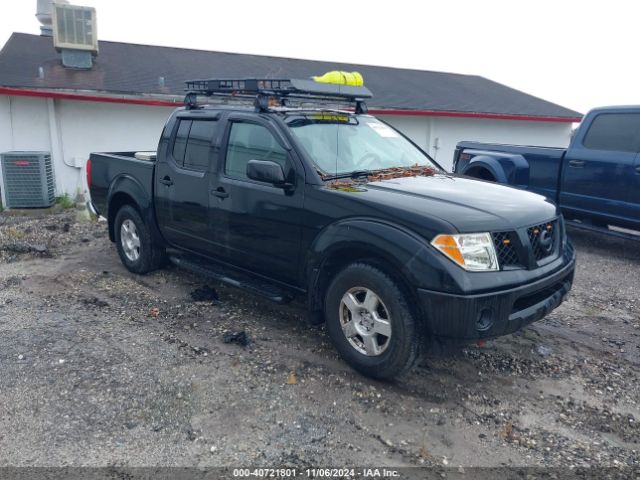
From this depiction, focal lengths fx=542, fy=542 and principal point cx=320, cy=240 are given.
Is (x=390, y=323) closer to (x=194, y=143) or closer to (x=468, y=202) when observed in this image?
(x=468, y=202)

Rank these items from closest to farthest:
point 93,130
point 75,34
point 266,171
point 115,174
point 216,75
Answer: point 266,171 < point 115,174 < point 93,130 < point 75,34 < point 216,75

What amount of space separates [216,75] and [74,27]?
3677 mm

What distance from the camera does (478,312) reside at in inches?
134

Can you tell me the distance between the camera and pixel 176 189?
17.8ft

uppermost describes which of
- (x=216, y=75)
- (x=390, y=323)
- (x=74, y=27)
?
(x=74, y=27)

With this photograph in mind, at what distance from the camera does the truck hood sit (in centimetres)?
359

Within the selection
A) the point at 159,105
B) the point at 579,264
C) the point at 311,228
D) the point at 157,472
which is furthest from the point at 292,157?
the point at 159,105

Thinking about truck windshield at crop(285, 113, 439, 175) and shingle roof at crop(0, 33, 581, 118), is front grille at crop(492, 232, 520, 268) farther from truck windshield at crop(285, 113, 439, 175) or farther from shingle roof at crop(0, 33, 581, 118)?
shingle roof at crop(0, 33, 581, 118)

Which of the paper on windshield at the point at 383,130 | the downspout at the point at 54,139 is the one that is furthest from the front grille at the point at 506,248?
the downspout at the point at 54,139

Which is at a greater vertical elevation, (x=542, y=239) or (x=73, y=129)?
(x=73, y=129)

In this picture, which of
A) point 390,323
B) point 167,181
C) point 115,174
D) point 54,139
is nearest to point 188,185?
point 167,181

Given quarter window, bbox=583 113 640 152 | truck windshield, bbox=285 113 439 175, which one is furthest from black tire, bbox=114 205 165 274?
quarter window, bbox=583 113 640 152

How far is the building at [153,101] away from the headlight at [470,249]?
23.3ft

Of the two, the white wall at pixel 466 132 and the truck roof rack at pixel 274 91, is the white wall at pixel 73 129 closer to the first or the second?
the white wall at pixel 466 132
